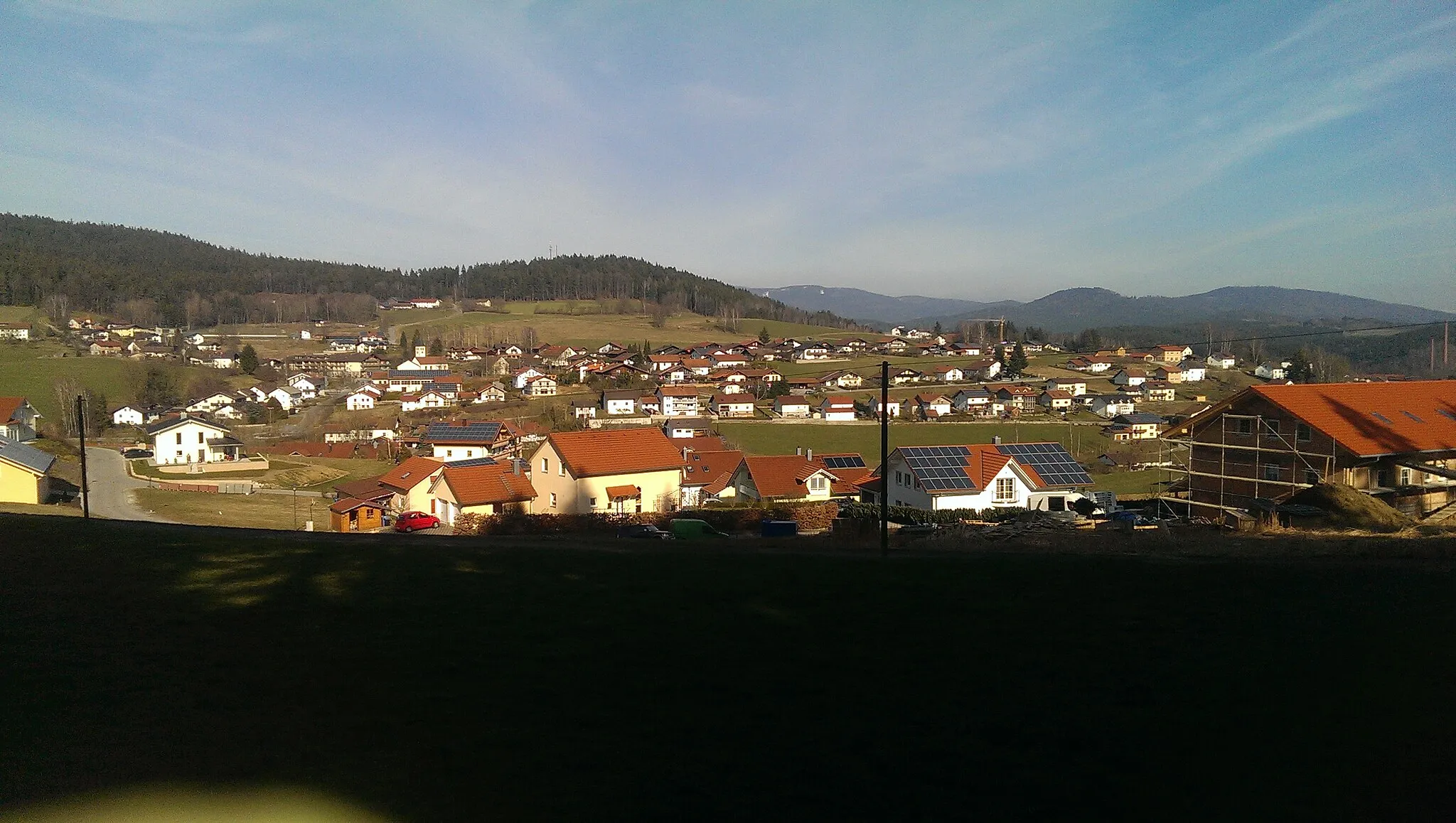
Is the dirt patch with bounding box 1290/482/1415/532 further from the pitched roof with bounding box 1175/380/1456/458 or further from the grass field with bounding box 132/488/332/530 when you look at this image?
the grass field with bounding box 132/488/332/530

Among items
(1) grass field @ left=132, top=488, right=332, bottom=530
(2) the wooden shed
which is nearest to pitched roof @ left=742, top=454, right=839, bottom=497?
(2) the wooden shed

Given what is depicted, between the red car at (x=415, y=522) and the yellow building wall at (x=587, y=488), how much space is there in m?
3.98

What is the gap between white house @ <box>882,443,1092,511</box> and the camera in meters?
30.3

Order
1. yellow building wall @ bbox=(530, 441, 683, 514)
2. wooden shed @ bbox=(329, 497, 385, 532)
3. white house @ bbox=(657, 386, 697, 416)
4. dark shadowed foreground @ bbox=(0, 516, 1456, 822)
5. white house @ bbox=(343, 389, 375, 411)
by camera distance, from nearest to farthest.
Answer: dark shadowed foreground @ bbox=(0, 516, 1456, 822) < yellow building wall @ bbox=(530, 441, 683, 514) < wooden shed @ bbox=(329, 497, 385, 532) < white house @ bbox=(657, 386, 697, 416) < white house @ bbox=(343, 389, 375, 411)

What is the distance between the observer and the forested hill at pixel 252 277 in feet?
375

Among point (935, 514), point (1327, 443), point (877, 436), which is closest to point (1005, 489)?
point (935, 514)

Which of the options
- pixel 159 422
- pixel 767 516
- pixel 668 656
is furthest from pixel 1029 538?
pixel 159 422

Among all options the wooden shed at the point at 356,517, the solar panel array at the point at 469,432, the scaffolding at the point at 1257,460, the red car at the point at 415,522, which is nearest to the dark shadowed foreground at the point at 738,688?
the scaffolding at the point at 1257,460

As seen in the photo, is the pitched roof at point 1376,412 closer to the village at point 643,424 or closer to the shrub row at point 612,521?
the village at point 643,424

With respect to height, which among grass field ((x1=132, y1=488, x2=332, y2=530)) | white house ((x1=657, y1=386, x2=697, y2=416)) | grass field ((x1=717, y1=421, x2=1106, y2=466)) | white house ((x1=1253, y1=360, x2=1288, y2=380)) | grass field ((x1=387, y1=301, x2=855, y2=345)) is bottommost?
grass field ((x1=132, y1=488, x2=332, y2=530))

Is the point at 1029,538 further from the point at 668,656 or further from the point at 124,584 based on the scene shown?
the point at 124,584

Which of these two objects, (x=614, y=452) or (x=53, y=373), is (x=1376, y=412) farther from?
(x=53, y=373)

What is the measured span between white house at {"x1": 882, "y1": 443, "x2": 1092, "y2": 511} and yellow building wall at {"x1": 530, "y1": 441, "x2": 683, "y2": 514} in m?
8.26

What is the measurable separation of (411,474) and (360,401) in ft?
148
